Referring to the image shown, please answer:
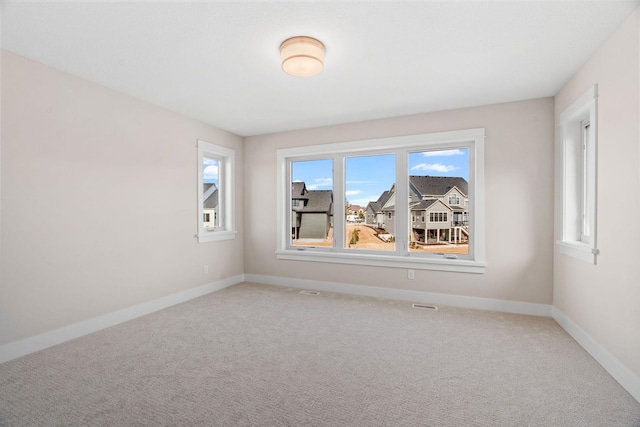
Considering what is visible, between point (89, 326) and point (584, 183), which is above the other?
point (584, 183)

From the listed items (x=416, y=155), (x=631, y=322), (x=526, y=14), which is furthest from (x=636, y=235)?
(x=416, y=155)

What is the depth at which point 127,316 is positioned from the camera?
326 centimetres

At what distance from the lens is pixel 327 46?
2.34 meters

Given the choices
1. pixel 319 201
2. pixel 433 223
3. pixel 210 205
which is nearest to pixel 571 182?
pixel 433 223

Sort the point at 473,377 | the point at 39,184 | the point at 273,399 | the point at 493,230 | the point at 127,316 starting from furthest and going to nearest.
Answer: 1. the point at 493,230
2. the point at 127,316
3. the point at 39,184
4. the point at 473,377
5. the point at 273,399

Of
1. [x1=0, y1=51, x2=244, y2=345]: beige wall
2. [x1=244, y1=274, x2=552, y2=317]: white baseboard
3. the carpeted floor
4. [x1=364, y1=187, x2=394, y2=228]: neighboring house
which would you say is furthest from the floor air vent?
[x1=0, y1=51, x2=244, y2=345]: beige wall

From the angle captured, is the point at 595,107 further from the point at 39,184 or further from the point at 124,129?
the point at 39,184

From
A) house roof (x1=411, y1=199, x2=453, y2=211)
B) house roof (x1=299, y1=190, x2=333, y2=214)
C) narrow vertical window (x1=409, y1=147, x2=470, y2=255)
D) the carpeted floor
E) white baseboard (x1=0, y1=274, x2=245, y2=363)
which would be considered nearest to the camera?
the carpeted floor

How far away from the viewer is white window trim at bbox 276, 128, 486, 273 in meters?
3.66

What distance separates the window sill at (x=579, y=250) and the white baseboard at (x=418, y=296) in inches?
30.3

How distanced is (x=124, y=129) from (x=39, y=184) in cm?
99

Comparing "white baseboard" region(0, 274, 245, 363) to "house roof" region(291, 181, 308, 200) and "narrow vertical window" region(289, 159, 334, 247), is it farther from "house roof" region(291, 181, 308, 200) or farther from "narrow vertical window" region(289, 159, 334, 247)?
"house roof" region(291, 181, 308, 200)

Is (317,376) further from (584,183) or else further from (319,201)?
(584,183)

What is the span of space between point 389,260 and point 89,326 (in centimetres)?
342
